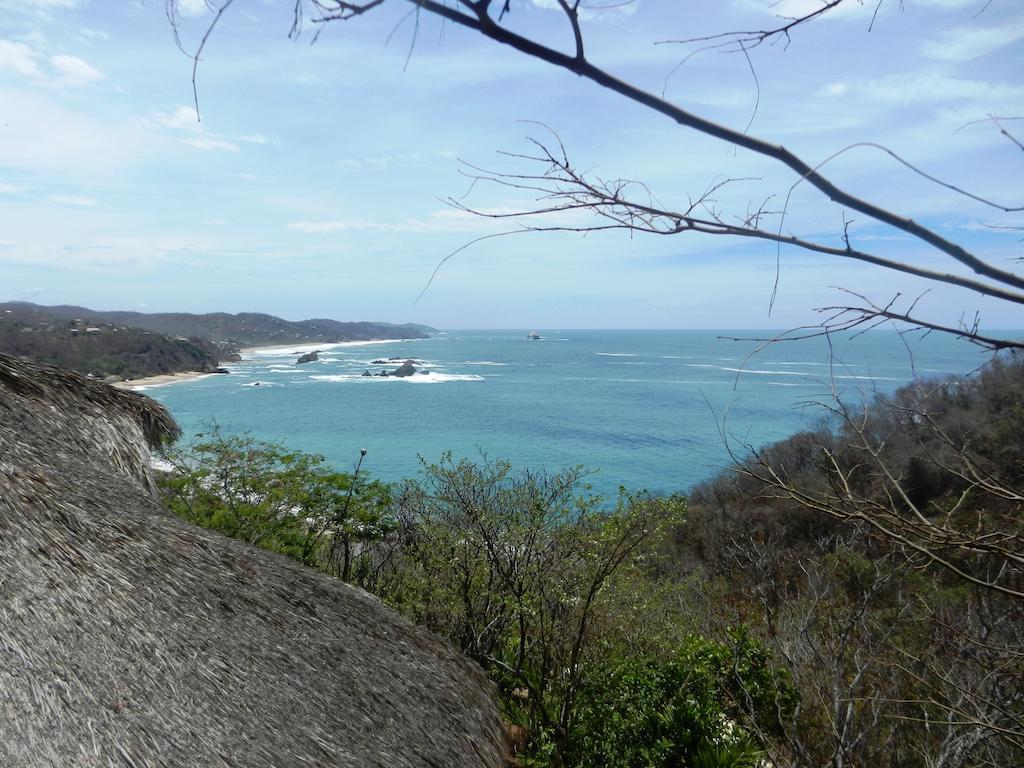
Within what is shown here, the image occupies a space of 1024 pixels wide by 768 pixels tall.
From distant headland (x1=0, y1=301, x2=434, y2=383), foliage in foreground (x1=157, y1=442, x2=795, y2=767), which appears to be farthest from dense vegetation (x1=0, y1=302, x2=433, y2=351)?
foliage in foreground (x1=157, y1=442, x2=795, y2=767)

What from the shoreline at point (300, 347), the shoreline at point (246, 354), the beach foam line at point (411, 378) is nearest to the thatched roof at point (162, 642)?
the shoreline at point (246, 354)

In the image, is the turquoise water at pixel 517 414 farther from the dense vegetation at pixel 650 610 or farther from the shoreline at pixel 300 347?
the shoreline at pixel 300 347

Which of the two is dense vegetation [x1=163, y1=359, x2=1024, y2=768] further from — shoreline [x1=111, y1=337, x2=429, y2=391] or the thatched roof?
shoreline [x1=111, y1=337, x2=429, y2=391]

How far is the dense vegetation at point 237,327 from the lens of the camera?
7849cm

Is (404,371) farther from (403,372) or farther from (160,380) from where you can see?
(160,380)

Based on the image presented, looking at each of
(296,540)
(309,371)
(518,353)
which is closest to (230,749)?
(296,540)

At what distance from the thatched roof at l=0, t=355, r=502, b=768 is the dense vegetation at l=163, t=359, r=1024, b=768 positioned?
3.18 feet

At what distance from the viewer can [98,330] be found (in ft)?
163

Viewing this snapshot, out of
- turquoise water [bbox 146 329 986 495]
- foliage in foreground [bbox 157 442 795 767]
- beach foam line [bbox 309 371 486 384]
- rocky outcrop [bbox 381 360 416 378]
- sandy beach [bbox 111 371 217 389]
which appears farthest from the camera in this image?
rocky outcrop [bbox 381 360 416 378]

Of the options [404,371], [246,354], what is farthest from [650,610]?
[246,354]

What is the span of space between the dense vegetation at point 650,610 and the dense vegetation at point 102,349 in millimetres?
27691

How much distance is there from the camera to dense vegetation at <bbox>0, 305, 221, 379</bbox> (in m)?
36.1

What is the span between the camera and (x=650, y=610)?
6.79 m

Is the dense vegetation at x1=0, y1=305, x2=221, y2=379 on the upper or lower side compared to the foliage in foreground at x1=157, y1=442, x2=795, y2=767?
upper
